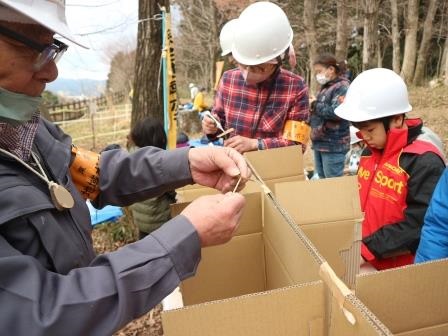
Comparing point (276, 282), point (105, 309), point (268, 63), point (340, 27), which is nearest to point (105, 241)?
point (268, 63)

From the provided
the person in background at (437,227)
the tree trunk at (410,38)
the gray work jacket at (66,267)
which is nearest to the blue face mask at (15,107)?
the gray work jacket at (66,267)

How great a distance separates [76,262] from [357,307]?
27.3 inches

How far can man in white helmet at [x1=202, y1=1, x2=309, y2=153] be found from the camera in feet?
7.92

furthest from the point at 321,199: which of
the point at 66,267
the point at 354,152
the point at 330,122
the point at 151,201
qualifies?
the point at 354,152

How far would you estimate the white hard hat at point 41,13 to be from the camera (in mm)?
852

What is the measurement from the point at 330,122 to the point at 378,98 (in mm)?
2229

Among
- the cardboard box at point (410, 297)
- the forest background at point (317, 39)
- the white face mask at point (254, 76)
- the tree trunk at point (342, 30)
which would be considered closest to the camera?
the cardboard box at point (410, 297)

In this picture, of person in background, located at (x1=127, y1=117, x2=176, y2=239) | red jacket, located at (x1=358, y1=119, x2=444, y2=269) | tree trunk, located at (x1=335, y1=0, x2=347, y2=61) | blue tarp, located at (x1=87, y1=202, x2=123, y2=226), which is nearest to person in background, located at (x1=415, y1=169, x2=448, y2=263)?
red jacket, located at (x1=358, y1=119, x2=444, y2=269)

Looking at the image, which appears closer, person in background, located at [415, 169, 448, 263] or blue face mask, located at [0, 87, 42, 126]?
blue face mask, located at [0, 87, 42, 126]

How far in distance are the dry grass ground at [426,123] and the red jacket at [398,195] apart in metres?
1.71

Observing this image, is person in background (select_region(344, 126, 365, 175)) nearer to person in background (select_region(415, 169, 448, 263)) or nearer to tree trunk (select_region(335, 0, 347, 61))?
person in background (select_region(415, 169, 448, 263))

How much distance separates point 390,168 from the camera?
1892mm

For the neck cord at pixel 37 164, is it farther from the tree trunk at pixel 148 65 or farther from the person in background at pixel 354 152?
the person in background at pixel 354 152

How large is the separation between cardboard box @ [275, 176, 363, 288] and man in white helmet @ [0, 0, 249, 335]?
0.60 m
